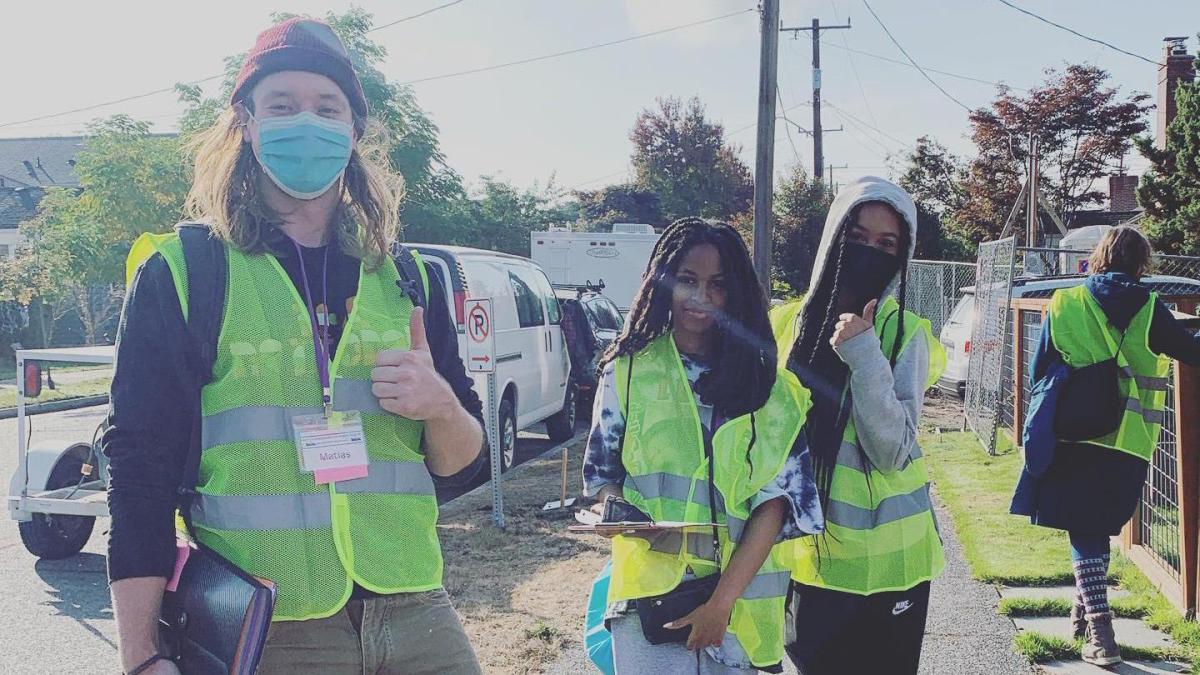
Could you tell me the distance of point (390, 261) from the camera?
2.11 meters

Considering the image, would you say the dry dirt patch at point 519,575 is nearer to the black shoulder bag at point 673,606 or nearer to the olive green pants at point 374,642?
the black shoulder bag at point 673,606

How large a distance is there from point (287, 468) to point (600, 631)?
3.50 ft

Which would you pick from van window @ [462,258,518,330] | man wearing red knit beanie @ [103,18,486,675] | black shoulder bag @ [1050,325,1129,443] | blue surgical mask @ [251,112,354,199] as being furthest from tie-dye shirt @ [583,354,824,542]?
van window @ [462,258,518,330]

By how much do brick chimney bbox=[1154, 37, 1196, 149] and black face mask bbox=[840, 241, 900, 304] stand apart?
2682 cm

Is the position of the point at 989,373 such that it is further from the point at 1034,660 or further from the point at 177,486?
the point at 177,486

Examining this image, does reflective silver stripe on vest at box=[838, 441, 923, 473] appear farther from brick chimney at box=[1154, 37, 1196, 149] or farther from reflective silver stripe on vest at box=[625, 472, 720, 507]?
brick chimney at box=[1154, 37, 1196, 149]

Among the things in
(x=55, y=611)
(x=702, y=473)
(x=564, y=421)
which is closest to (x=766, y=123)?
(x=564, y=421)

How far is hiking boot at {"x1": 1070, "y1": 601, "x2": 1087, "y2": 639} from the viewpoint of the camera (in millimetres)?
4648

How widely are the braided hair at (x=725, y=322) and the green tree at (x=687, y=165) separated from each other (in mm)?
43584

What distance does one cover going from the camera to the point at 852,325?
2719mm

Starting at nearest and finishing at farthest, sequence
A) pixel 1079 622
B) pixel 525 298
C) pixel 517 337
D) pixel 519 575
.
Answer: pixel 1079 622, pixel 519 575, pixel 517 337, pixel 525 298

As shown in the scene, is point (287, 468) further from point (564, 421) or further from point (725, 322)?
point (564, 421)

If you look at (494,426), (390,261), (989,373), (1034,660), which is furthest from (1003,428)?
(390,261)

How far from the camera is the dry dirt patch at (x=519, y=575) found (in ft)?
16.5
